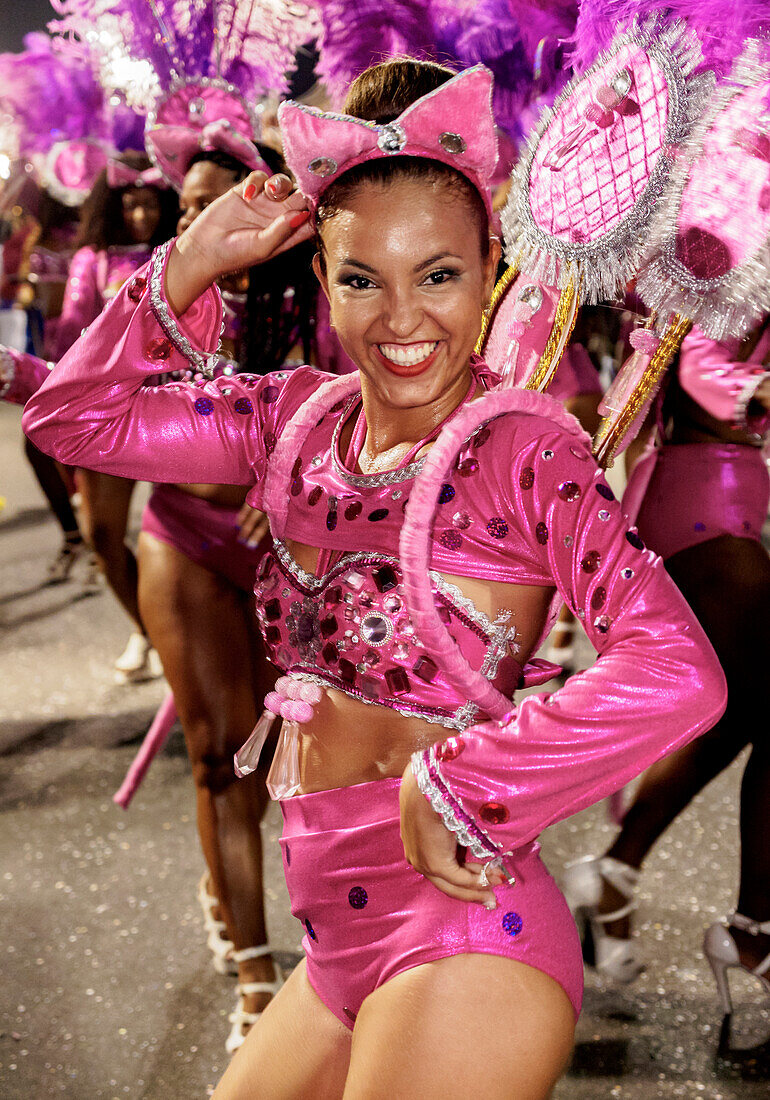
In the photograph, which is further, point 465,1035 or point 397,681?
point 397,681

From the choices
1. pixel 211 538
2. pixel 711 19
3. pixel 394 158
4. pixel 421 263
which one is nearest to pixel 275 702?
pixel 421 263

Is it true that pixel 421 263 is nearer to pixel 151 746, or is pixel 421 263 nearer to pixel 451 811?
pixel 451 811

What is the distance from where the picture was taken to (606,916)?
2383 mm

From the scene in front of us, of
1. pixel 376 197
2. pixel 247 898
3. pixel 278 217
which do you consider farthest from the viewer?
pixel 247 898

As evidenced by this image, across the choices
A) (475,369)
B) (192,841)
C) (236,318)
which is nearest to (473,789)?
(475,369)

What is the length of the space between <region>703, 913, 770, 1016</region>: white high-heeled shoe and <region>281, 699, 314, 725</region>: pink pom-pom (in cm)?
149

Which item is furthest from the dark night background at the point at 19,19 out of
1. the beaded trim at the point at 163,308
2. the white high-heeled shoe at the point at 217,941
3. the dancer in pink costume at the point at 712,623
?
the beaded trim at the point at 163,308

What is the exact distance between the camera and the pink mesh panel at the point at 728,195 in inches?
43.1

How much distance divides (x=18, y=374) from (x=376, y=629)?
1.40 meters

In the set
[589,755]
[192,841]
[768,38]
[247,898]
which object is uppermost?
[768,38]

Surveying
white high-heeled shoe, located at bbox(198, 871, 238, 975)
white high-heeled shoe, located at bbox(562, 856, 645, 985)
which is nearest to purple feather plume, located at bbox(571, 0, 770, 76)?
white high-heeled shoe, located at bbox(562, 856, 645, 985)

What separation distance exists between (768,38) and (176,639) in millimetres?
1620

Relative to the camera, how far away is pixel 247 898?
7.29ft

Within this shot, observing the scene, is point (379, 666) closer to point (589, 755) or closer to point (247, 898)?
point (589, 755)
